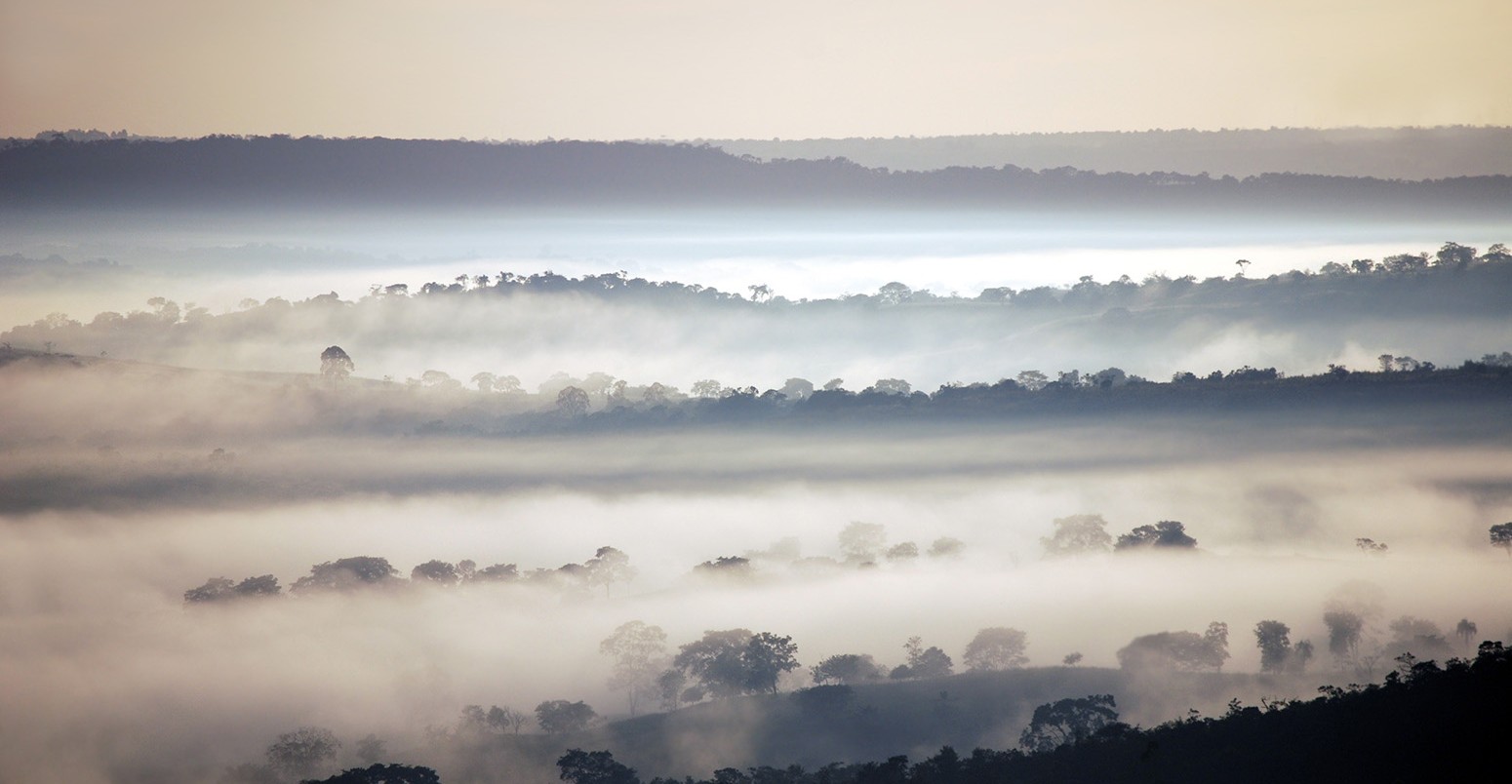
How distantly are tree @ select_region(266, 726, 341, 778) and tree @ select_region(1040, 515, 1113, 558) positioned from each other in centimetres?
4353

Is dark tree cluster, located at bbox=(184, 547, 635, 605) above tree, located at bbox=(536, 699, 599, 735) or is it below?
above

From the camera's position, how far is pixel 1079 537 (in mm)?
78062

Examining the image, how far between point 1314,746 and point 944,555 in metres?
50.4

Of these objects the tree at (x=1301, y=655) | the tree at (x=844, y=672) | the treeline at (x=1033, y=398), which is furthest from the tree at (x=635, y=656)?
the treeline at (x=1033, y=398)

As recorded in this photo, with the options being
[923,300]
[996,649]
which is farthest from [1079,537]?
[923,300]

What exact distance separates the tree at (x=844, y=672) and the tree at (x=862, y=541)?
27.0m

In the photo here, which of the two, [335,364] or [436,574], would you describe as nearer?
[436,574]

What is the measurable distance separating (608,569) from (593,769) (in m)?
35.2

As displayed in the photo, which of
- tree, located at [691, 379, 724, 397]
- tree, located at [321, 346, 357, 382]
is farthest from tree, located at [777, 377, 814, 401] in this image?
tree, located at [321, 346, 357, 382]

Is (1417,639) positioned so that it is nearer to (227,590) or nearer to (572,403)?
(227,590)

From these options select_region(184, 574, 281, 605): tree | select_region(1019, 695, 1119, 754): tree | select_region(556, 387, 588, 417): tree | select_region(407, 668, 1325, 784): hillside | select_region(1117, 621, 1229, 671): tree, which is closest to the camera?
select_region(1019, 695, 1119, 754): tree

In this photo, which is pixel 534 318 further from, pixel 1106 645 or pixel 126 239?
pixel 1106 645

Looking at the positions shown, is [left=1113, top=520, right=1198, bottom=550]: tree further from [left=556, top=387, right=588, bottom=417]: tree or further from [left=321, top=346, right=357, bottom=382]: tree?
[left=321, top=346, right=357, bottom=382]: tree

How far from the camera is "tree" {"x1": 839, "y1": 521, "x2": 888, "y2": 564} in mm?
82500
